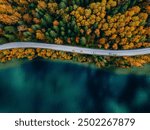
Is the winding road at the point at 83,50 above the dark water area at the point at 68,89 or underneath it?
above

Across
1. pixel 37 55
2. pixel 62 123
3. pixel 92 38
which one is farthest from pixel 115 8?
pixel 62 123

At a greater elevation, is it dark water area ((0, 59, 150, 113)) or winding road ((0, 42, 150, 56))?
winding road ((0, 42, 150, 56))

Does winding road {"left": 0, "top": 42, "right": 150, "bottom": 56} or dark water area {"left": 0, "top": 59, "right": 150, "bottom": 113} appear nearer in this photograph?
dark water area {"left": 0, "top": 59, "right": 150, "bottom": 113}

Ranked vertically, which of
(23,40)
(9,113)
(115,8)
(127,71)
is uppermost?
(115,8)

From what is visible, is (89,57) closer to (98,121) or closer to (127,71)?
(127,71)

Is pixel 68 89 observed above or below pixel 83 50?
below

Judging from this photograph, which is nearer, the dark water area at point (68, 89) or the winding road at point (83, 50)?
the dark water area at point (68, 89)

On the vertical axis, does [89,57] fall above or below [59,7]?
below

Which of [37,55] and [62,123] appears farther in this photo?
[37,55]
